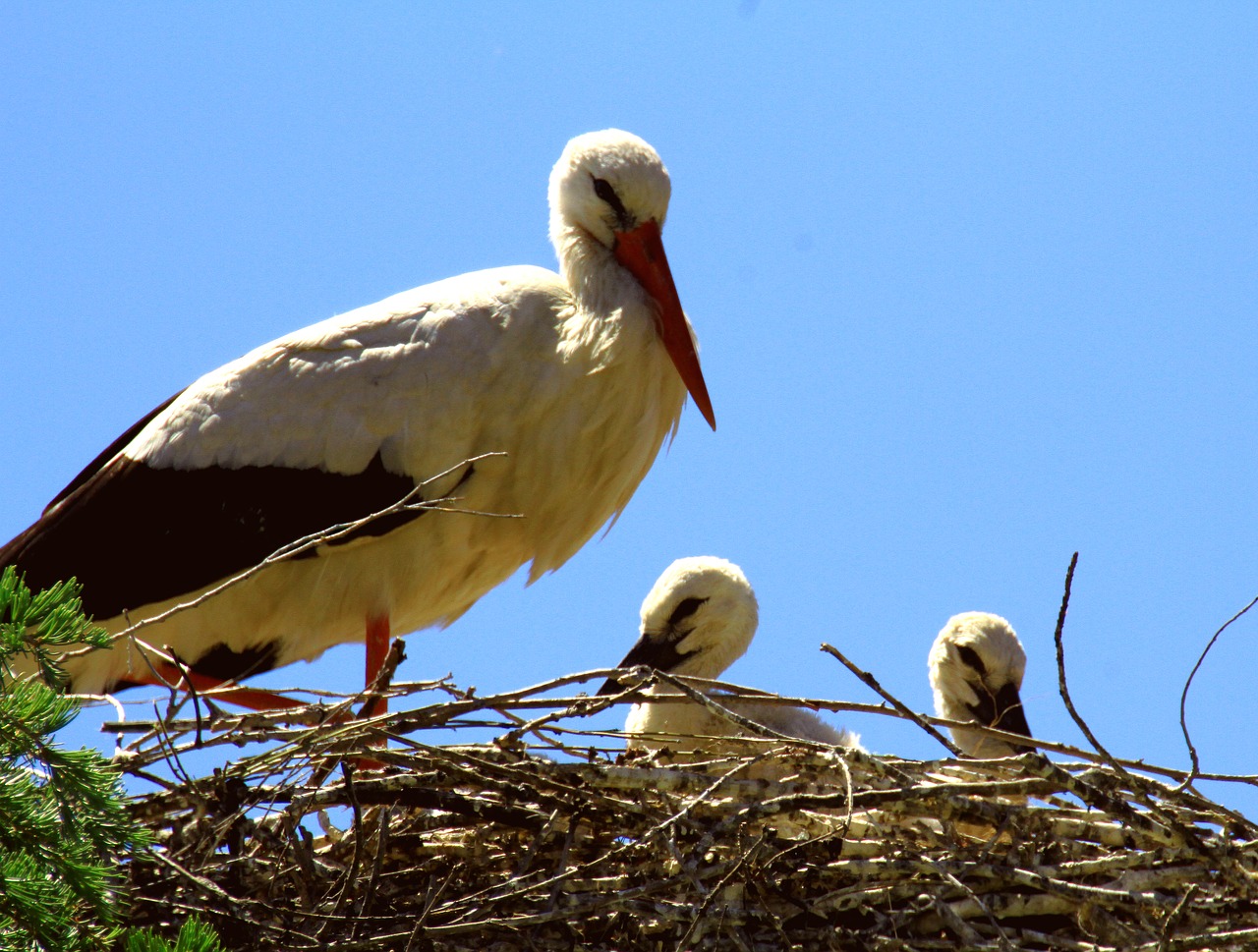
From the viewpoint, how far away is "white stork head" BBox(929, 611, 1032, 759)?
4477mm

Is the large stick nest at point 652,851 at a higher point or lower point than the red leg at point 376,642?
lower

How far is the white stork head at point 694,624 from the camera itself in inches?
178

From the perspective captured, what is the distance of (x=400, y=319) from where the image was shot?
13.5 ft

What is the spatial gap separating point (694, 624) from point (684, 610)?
0.05 m

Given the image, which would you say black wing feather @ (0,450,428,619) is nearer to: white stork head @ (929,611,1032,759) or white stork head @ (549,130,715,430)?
white stork head @ (549,130,715,430)

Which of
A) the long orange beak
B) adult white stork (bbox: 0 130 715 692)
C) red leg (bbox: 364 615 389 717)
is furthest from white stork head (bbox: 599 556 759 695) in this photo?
red leg (bbox: 364 615 389 717)

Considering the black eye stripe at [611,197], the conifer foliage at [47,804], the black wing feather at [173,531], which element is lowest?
the conifer foliage at [47,804]

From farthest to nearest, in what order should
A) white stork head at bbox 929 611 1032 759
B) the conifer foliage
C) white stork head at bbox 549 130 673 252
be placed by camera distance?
white stork head at bbox 929 611 1032 759
white stork head at bbox 549 130 673 252
the conifer foliage

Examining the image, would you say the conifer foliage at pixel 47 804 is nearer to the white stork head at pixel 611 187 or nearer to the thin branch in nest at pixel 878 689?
the thin branch in nest at pixel 878 689

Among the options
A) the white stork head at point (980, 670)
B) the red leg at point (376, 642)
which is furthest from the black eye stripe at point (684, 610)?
the red leg at point (376, 642)

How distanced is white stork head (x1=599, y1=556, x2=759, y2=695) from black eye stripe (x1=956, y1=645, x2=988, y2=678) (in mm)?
576

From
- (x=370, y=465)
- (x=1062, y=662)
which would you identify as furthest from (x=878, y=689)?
(x=370, y=465)

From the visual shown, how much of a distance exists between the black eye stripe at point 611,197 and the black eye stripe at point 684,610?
1.03 m

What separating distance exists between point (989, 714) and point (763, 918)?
1.80m
